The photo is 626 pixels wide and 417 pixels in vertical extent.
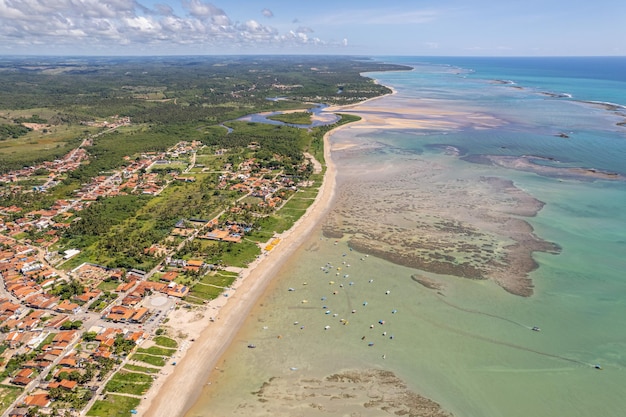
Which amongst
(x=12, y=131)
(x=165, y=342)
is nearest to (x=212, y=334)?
(x=165, y=342)

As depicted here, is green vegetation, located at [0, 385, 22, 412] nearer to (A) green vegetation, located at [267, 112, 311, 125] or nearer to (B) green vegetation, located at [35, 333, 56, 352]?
(B) green vegetation, located at [35, 333, 56, 352]

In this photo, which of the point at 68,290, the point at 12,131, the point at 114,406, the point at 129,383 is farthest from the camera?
the point at 12,131

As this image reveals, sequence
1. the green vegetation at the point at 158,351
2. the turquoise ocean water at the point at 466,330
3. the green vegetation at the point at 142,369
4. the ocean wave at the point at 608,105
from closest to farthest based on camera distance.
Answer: the turquoise ocean water at the point at 466,330 < the green vegetation at the point at 142,369 < the green vegetation at the point at 158,351 < the ocean wave at the point at 608,105

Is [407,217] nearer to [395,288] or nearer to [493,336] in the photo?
[395,288]

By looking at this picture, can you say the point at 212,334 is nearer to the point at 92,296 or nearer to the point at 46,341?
the point at 46,341

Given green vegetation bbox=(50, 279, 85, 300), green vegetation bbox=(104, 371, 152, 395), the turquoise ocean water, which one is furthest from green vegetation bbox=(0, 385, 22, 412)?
the turquoise ocean water

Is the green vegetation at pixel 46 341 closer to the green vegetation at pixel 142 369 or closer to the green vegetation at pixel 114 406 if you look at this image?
the green vegetation at pixel 142 369

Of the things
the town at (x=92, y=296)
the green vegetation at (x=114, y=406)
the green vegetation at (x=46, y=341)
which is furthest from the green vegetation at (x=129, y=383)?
the green vegetation at (x=46, y=341)
